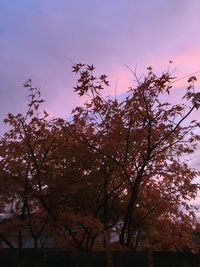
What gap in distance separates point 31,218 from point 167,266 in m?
3.77

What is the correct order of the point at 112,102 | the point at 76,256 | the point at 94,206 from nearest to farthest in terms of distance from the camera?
the point at 76,256 → the point at 112,102 → the point at 94,206

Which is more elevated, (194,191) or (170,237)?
(194,191)

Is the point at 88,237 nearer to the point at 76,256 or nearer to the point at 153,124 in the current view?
the point at 76,256

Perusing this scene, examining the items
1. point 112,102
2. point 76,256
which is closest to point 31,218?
point 76,256

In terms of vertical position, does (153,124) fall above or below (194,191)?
above

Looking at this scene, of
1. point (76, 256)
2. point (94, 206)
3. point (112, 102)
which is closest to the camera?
point (76, 256)

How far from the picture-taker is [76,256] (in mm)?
10500

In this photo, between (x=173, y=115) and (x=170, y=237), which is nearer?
(x=173, y=115)

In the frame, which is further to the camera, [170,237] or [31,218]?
[170,237]

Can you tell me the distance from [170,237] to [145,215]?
82 cm

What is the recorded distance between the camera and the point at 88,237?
11688mm

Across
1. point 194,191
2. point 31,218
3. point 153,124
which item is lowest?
point 31,218

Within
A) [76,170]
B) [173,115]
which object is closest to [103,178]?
[76,170]

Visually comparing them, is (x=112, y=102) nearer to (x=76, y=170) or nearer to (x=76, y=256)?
(x=76, y=170)
